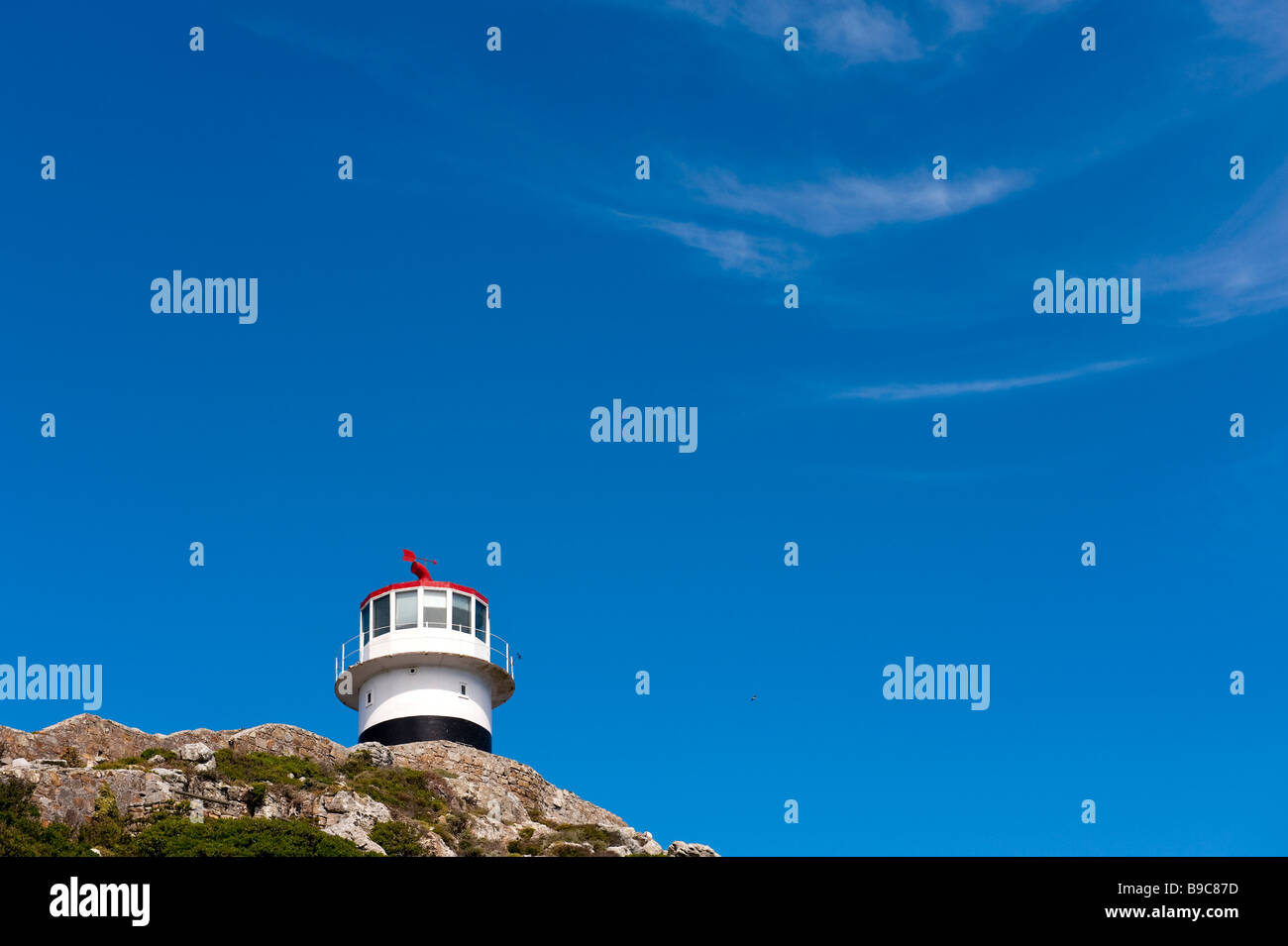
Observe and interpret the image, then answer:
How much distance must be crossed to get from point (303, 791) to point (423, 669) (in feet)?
43.1

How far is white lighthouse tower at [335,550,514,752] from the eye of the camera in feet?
177

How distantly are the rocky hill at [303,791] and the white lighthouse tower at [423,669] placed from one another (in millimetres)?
1961

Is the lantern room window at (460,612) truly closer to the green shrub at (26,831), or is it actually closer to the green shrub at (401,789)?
the green shrub at (401,789)

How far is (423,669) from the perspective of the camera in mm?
54656

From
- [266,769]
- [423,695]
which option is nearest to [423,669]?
[423,695]

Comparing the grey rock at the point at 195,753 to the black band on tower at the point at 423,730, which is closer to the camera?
the grey rock at the point at 195,753

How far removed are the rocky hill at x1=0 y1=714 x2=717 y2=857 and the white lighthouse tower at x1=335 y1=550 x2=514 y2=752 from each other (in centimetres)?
196

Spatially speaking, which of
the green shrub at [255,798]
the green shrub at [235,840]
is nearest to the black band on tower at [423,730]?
the green shrub at [255,798]

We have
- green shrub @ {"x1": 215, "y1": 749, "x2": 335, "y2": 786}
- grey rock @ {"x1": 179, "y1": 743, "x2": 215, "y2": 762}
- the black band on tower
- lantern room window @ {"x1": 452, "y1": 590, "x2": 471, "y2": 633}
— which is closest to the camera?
grey rock @ {"x1": 179, "y1": 743, "x2": 215, "y2": 762}

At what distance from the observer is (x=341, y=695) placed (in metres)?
56.7

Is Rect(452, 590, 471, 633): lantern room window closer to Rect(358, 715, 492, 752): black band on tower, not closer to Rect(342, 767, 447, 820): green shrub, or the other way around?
Rect(358, 715, 492, 752): black band on tower

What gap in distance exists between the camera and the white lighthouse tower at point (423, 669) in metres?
54.0

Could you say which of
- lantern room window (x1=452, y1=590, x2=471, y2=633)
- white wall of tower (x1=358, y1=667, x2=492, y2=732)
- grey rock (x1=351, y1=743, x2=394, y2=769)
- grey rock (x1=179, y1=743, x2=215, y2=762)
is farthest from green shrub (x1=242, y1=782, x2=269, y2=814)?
lantern room window (x1=452, y1=590, x2=471, y2=633)
